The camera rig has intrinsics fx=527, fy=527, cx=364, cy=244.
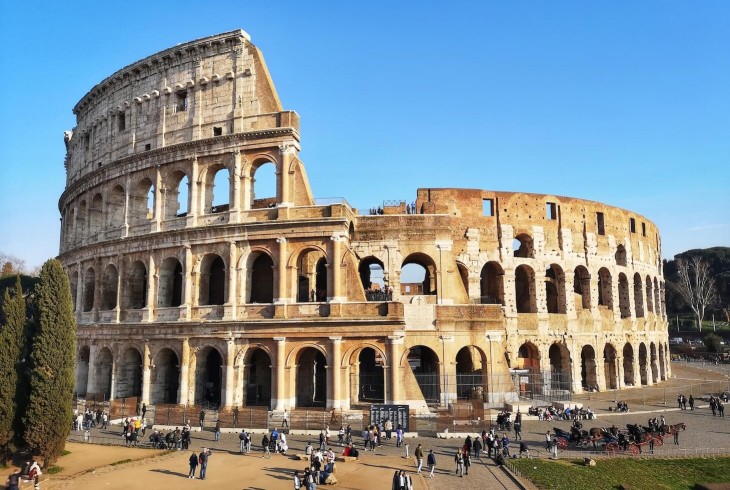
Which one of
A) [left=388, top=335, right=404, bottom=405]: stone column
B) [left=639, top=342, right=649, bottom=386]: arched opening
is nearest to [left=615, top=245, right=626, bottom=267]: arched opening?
[left=639, top=342, right=649, bottom=386]: arched opening

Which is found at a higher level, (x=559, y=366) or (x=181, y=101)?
(x=181, y=101)

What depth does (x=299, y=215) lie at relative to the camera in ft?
80.7

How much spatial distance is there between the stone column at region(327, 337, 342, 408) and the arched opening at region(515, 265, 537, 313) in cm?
1489

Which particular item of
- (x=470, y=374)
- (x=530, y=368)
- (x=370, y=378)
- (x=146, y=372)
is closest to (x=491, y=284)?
(x=530, y=368)

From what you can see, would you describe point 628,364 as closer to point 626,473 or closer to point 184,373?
point 626,473

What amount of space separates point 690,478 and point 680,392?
60.5ft

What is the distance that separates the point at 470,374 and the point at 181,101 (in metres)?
20.7

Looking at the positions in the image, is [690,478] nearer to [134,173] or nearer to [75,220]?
[134,173]

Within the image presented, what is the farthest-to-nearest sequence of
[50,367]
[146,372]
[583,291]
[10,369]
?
[583,291] → [146,372] → [50,367] → [10,369]

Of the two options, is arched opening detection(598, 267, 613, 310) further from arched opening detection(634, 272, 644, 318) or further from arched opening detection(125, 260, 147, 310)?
arched opening detection(125, 260, 147, 310)

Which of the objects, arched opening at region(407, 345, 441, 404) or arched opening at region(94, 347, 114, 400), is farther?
arched opening at region(94, 347, 114, 400)

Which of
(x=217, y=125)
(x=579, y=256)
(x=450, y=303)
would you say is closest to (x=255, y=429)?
(x=450, y=303)

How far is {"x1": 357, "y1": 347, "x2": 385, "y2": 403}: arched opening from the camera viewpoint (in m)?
26.3

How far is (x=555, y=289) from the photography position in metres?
35.4
